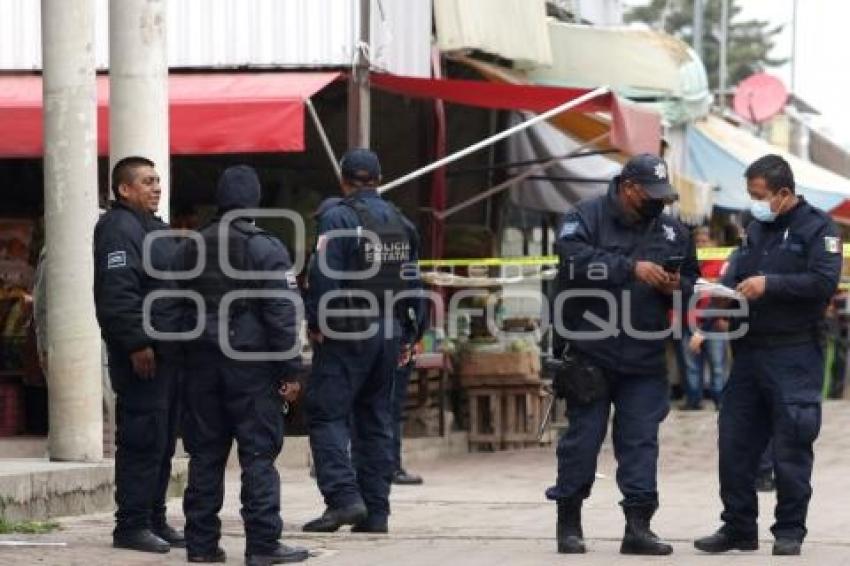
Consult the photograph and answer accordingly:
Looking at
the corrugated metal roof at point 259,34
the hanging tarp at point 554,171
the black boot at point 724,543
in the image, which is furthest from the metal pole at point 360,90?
the black boot at point 724,543

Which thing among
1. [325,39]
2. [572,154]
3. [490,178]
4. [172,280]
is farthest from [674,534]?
[490,178]

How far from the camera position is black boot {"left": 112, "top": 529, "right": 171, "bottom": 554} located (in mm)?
9719

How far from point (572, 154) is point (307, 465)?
17.9ft

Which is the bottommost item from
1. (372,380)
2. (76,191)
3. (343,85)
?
(372,380)

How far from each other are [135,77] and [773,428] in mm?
4959

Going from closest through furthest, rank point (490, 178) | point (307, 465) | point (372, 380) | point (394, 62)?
point (372, 380), point (307, 465), point (394, 62), point (490, 178)

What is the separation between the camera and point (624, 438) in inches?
374

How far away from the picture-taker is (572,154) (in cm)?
1977

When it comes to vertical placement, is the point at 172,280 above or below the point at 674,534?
above

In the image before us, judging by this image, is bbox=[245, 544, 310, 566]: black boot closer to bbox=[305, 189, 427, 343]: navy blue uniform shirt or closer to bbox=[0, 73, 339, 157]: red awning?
bbox=[305, 189, 427, 343]: navy blue uniform shirt

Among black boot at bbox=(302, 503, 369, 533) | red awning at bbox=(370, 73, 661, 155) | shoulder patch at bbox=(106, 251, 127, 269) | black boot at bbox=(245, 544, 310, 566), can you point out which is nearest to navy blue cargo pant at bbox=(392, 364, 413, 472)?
black boot at bbox=(302, 503, 369, 533)

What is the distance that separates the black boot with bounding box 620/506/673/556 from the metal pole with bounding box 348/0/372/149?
696 cm

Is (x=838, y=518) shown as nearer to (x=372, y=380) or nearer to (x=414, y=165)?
(x=372, y=380)

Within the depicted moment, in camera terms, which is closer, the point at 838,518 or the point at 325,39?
the point at 838,518
